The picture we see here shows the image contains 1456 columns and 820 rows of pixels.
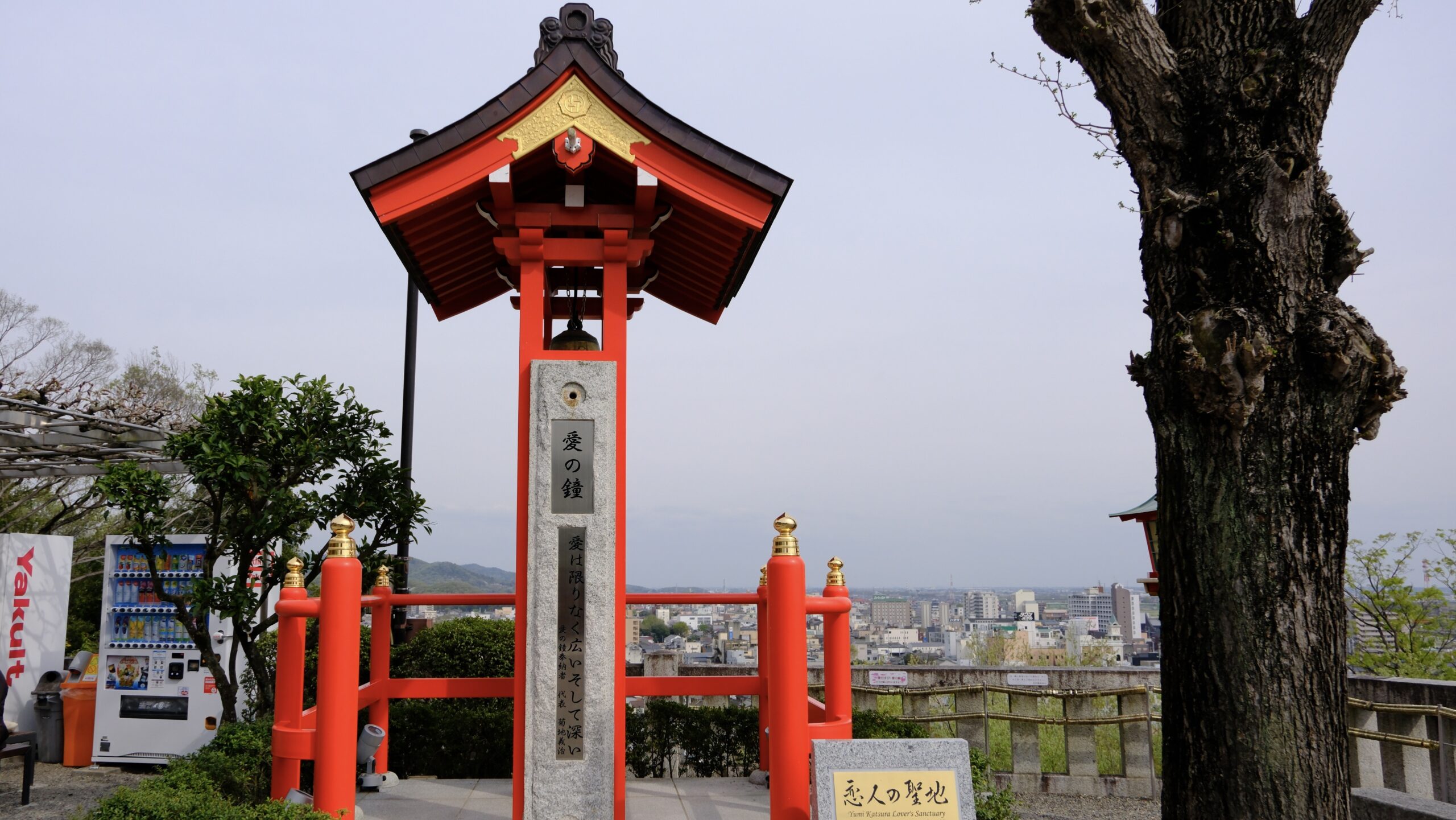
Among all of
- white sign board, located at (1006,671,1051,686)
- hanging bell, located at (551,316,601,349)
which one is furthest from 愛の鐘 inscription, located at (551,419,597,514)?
white sign board, located at (1006,671,1051,686)

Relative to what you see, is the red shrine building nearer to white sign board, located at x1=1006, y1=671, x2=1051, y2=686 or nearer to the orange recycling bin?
white sign board, located at x1=1006, y1=671, x2=1051, y2=686

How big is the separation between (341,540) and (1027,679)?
794 centimetres

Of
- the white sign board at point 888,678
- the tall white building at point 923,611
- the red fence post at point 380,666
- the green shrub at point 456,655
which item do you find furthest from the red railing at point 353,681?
the tall white building at point 923,611

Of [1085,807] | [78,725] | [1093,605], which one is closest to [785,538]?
[1085,807]

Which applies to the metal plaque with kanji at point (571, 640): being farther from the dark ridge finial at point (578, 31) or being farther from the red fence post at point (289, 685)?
the dark ridge finial at point (578, 31)

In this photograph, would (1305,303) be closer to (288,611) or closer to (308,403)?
(288,611)

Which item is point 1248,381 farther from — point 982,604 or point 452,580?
point 982,604

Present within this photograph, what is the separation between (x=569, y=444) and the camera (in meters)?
5.28

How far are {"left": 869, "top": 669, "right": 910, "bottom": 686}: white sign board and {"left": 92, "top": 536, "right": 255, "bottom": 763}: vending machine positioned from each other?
696 cm

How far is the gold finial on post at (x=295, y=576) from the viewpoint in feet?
16.8

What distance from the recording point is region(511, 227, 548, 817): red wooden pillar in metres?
5.21

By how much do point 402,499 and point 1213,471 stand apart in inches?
234

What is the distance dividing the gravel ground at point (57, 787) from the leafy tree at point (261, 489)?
1731 millimetres

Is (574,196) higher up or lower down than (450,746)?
higher up
